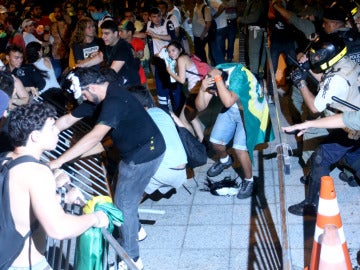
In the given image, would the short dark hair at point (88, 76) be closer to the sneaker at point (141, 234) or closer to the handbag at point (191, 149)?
the handbag at point (191, 149)

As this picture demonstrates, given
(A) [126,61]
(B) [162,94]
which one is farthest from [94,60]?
(B) [162,94]

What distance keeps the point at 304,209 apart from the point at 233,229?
78 cm

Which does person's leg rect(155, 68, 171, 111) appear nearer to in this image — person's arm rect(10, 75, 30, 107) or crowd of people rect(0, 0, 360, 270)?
crowd of people rect(0, 0, 360, 270)

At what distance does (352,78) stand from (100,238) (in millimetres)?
2852

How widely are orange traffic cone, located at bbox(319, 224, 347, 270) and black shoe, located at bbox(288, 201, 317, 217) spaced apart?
2.01 metres

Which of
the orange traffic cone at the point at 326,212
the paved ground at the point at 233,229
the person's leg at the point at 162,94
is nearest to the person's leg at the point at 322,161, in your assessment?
the paved ground at the point at 233,229

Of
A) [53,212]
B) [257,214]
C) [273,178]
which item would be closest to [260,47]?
[273,178]

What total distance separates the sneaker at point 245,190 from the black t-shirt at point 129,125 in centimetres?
143

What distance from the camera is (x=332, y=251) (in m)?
3.56

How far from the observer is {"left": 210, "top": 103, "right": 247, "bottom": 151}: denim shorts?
6.12 metres

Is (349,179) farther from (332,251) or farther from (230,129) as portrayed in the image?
(332,251)

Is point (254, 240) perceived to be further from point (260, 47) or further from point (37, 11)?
point (37, 11)

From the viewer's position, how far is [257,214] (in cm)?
579

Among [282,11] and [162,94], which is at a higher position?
[282,11]
